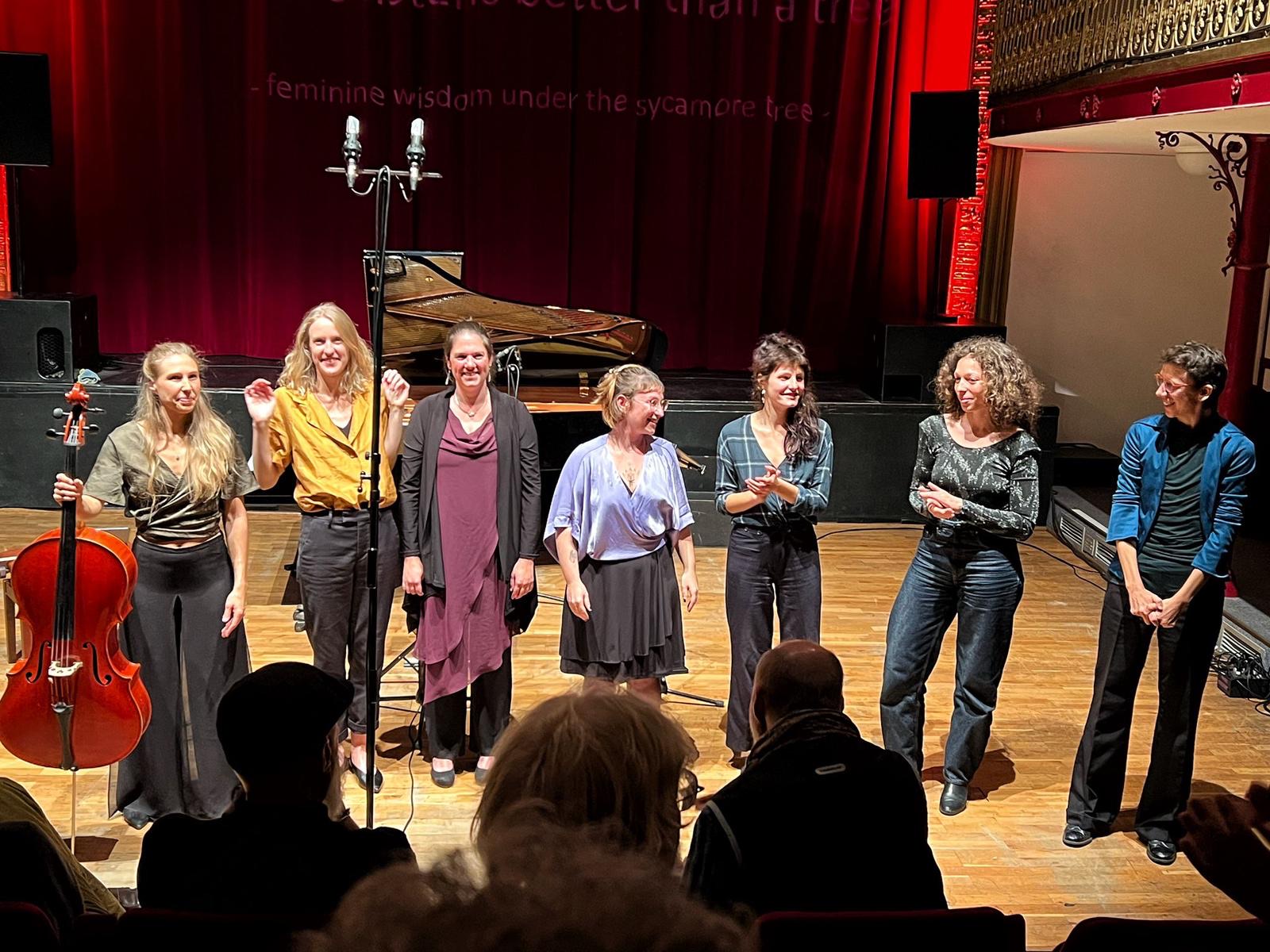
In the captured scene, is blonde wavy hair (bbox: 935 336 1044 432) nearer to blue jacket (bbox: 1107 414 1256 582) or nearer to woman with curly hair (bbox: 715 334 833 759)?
blue jacket (bbox: 1107 414 1256 582)

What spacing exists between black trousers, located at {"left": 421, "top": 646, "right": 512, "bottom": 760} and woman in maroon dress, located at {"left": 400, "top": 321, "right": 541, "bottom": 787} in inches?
1.9

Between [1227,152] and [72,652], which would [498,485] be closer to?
[72,652]

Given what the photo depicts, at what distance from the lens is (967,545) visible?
13.3 ft

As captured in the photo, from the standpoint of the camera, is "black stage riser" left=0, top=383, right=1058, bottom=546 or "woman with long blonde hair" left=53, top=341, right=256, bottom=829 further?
"black stage riser" left=0, top=383, right=1058, bottom=546

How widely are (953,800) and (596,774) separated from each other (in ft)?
8.66

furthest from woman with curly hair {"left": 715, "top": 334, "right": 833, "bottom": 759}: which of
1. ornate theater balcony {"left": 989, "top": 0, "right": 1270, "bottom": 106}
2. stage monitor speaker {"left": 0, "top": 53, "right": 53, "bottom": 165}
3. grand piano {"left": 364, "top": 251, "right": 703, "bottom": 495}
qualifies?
stage monitor speaker {"left": 0, "top": 53, "right": 53, "bottom": 165}

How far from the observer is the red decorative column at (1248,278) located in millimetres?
6418

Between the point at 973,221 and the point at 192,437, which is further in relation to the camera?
the point at 973,221

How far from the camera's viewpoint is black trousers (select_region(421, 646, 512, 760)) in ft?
14.2

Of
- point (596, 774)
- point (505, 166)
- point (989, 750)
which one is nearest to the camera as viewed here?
point (596, 774)

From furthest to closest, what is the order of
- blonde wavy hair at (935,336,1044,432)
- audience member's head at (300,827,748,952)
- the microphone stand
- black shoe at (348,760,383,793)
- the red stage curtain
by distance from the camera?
1. the red stage curtain
2. black shoe at (348,760,383,793)
3. blonde wavy hair at (935,336,1044,432)
4. the microphone stand
5. audience member's head at (300,827,748,952)

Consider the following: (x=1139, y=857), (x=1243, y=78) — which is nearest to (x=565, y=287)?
(x=1243, y=78)

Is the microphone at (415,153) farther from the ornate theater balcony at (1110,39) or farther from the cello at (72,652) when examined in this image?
the ornate theater balcony at (1110,39)

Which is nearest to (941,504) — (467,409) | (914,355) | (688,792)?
(688,792)
